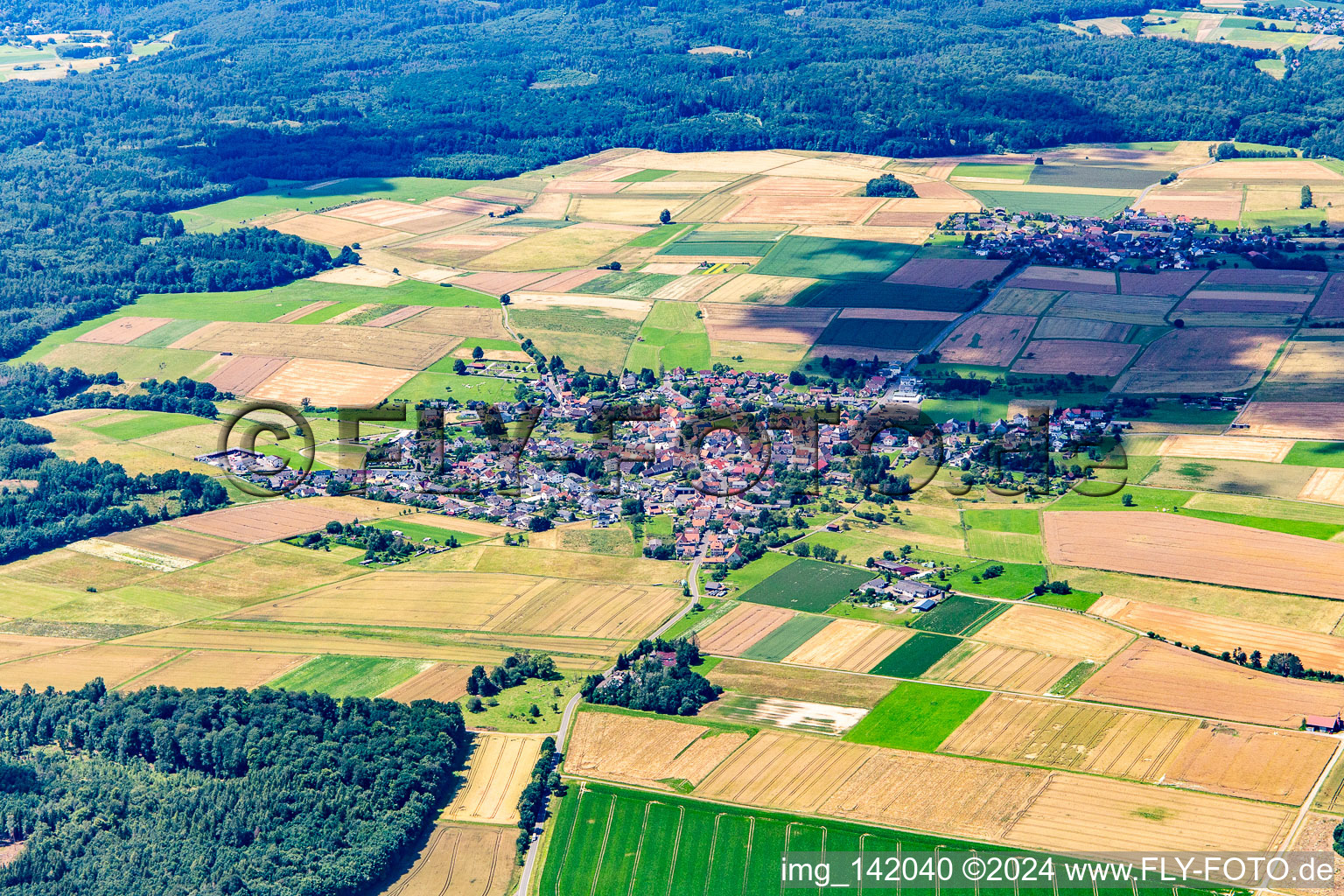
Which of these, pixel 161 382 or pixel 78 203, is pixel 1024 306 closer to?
pixel 161 382

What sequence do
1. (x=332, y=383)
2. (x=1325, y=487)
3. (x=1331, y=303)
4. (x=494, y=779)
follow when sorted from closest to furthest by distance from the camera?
(x=494, y=779), (x=1325, y=487), (x=332, y=383), (x=1331, y=303)

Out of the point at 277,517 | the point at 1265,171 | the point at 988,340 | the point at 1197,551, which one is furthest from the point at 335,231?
the point at 1197,551

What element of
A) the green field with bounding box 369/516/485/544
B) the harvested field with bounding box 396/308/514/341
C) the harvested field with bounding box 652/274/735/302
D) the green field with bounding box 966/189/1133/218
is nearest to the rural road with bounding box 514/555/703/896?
the green field with bounding box 369/516/485/544

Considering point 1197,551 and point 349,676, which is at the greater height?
point 349,676

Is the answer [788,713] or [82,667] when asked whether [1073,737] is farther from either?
[82,667]

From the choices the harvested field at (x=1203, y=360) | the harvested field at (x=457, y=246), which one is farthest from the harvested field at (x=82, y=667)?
the harvested field at (x=457, y=246)

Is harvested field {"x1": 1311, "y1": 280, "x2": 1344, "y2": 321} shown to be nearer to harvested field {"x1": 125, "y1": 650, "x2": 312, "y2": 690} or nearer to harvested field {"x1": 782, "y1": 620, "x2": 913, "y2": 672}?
harvested field {"x1": 782, "y1": 620, "x2": 913, "y2": 672}
